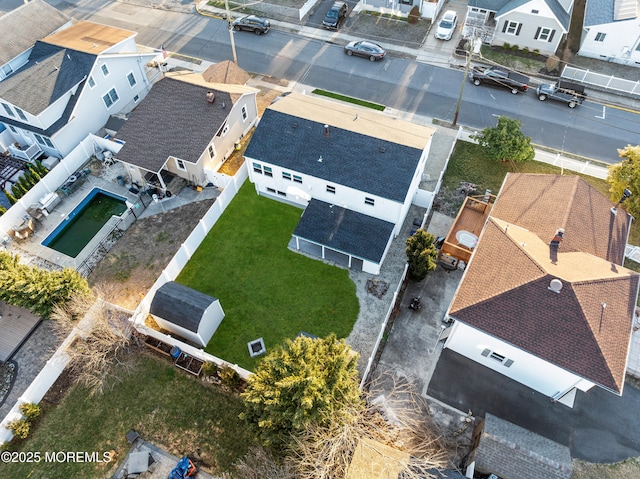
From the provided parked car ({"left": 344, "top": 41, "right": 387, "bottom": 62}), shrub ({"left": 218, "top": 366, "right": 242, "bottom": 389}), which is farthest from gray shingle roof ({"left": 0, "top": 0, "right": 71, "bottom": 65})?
shrub ({"left": 218, "top": 366, "right": 242, "bottom": 389})

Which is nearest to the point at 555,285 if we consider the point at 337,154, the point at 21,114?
the point at 337,154

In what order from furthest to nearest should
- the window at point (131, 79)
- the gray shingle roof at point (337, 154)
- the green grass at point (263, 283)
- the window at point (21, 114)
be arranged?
1. the window at point (131, 79)
2. the window at point (21, 114)
3. the gray shingle roof at point (337, 154)
4. the green grass at point (263, 283)

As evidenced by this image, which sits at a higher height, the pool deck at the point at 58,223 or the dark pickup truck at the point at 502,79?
the dark pickup truck at the point at 502,79

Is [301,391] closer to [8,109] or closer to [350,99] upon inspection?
[350,99]

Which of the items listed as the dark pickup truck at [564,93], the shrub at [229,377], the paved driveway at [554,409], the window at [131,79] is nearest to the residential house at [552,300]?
the paved driveway at [554,409]

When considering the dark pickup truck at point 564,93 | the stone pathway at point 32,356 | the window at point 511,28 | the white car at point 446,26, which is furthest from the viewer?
the white car at point 446,26

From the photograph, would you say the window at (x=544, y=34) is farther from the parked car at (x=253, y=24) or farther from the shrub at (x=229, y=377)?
the shrub at (x=229, y=377)
